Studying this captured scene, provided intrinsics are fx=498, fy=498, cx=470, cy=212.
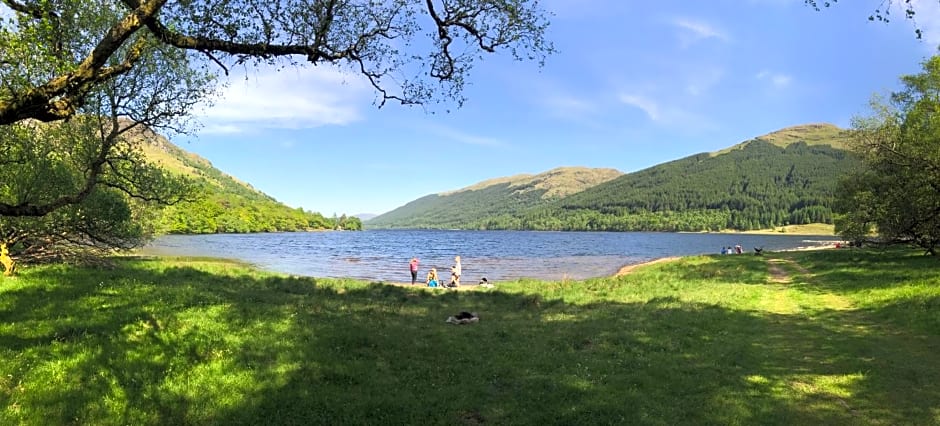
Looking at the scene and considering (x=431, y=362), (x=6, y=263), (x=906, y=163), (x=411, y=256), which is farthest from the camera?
(x=411, y=256)

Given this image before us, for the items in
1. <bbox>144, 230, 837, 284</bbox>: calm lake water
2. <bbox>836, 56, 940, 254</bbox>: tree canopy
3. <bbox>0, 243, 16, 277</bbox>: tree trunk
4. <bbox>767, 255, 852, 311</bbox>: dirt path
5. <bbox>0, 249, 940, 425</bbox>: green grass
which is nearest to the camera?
<bbox>0, 249, 940, 425</bbox>: green grass

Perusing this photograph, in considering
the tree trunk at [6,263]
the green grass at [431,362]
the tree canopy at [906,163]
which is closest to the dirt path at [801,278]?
the green grass at [431,362]

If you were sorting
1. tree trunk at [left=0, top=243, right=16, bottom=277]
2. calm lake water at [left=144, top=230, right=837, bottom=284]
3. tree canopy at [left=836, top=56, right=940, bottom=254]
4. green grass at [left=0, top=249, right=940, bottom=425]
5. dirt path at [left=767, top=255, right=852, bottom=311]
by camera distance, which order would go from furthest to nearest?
calm lake water at [left=144, top=230, right=837, bottom=284]
tree canopy at [left=836, top=56, right=940, bottom=254]
dirt path at [left=767, top=255, right=852, bottom=311]
tree trunk at [left=0, top=243, right=16, bottom=277]
green grass at [left=0, top=249, right=940, bottom=425]

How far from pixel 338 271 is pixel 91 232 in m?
30.5

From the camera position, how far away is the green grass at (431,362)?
973cm

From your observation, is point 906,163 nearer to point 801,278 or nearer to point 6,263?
point 801,278

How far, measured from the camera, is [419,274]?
61.0 m

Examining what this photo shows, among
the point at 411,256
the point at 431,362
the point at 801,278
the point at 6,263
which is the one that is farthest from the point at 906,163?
the point at 411,256

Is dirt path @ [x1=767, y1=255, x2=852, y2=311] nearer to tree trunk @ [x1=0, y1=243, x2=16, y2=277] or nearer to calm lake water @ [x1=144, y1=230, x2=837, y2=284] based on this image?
calm lake water @ [x1=144, y1=230, x2=837, y2=284]

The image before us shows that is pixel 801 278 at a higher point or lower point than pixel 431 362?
lower

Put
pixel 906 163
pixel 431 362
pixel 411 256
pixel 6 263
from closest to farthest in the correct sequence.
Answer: pixel 431 362 → pixel 6 263 → pixel 906 163 → pixel 411 256

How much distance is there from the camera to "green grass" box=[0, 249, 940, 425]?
9727mm

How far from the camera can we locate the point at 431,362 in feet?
44.0

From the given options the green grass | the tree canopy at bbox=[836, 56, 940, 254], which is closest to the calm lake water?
the tree canopy at bbox=[836, 56, 940, 254]
